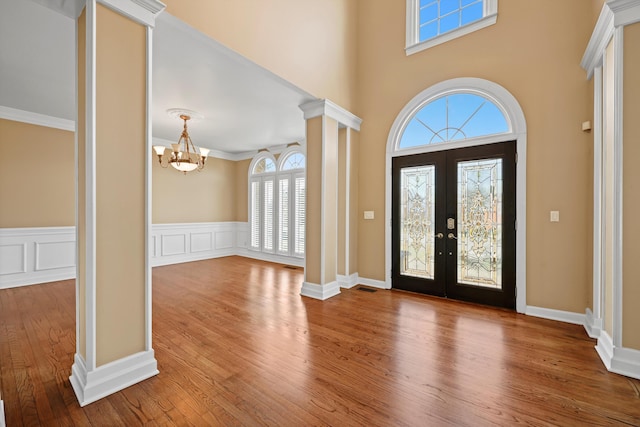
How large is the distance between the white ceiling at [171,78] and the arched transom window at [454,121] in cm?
171

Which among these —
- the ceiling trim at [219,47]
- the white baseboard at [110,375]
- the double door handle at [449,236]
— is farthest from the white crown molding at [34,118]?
the double door handle at [449,236]

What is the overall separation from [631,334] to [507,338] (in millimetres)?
867

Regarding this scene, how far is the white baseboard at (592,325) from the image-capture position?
270cm

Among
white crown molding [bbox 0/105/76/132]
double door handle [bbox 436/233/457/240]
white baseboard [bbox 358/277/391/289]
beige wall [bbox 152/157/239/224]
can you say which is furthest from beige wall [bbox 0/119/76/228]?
double door handle [bbox 436/233/457/240]

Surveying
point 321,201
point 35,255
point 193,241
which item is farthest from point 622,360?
point 35,255

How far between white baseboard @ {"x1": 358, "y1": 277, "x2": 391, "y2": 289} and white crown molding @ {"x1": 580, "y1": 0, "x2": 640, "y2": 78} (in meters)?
3.57

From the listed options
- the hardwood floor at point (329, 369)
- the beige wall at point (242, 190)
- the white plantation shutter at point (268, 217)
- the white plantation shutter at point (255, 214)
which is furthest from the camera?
the beige wall at point (242, 190)

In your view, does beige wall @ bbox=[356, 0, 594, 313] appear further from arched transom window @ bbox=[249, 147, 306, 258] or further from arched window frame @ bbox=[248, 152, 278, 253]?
arched window frame @ bbox=[248, 152, 278, 253]

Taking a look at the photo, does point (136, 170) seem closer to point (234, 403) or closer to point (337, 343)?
point (234, 403)

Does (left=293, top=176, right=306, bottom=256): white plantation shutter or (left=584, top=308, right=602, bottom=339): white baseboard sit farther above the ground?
(left=293, top=176, right=306, bottom=256): white plantation shutter

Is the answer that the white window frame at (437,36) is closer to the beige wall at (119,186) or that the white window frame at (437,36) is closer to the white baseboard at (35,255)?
the beige wall at (119,186)

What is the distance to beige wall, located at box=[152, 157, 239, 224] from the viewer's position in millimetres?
6379

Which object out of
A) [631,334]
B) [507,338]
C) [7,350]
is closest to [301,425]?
[507,338]

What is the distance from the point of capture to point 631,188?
7.06 feet
